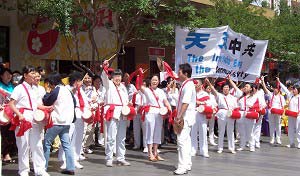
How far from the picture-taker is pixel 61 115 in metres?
8.73

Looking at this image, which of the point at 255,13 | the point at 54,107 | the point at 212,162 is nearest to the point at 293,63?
the point at 255,13

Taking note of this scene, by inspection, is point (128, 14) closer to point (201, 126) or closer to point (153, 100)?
point (153, 100)

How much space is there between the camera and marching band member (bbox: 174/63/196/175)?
31.0ft

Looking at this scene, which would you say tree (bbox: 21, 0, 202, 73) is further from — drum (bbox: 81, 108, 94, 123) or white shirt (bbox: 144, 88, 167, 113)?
drum (bbox: 81, 108, 94, 123)

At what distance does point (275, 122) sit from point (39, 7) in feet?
25.2

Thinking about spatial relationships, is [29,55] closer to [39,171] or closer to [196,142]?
[196,142]

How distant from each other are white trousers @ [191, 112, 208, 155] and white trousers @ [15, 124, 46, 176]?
445 cm

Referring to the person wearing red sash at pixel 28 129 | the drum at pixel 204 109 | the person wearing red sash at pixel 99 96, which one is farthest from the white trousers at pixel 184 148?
the person wearing red sash at pixel 28 129

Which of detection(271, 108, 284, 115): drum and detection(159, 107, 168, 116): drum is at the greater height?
detection(159, 107, 168, 116): drum

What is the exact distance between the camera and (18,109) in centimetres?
834

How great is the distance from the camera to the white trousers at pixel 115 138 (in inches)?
391

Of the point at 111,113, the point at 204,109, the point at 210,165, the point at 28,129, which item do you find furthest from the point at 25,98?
the point at 204,109

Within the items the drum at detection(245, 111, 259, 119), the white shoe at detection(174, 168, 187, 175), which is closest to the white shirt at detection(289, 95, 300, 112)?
the drum at detection(245, 111, 259, 119)

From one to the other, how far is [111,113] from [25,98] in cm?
202
